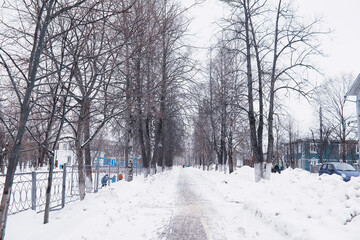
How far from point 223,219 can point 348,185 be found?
3.43 m

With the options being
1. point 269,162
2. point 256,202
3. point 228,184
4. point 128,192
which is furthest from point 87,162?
point 256,202

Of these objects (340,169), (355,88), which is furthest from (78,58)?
(355,88)

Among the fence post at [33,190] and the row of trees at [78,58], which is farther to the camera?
the fence post at [33,190]

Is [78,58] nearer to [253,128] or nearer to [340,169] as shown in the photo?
[253,128]

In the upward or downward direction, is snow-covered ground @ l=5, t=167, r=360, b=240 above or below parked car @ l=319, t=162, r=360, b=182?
below

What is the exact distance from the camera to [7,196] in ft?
14.8

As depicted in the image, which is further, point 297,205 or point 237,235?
point 297,205

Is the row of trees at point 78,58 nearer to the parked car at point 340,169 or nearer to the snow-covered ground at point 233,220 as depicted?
the snow-covered ground at point 233,220

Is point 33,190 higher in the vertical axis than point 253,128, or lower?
lower

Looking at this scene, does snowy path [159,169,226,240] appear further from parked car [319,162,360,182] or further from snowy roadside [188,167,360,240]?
parked car [319,162,360,182]

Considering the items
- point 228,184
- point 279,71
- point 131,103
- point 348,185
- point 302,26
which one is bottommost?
point 228,184

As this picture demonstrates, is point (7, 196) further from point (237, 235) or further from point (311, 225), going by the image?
point (311, 225)

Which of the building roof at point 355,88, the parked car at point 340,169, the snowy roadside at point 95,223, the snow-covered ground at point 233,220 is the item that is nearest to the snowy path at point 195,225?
the snow-covered ground at point 233,220

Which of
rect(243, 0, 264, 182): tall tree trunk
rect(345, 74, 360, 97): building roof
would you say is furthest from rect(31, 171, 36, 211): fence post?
rect(345, 74, 360, 97): building roof
